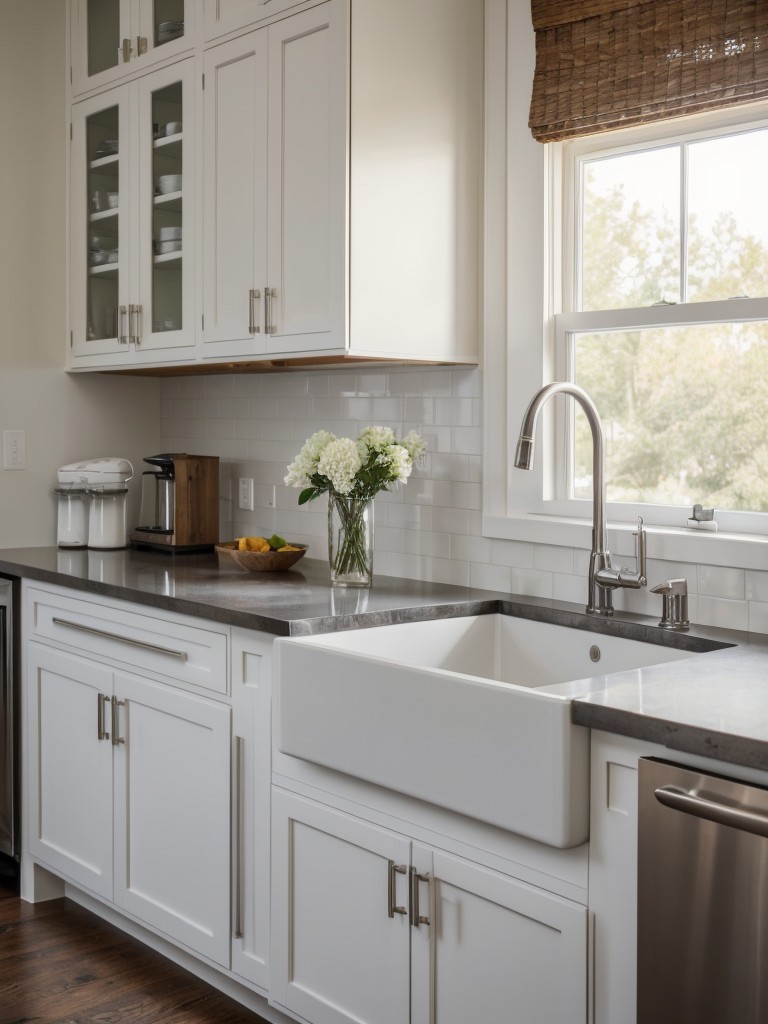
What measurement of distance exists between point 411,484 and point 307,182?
0.82 metres

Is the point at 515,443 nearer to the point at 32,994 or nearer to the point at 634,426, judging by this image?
the point at 634,426

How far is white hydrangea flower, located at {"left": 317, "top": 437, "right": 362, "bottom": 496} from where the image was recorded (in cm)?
255

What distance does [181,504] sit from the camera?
3.36 metres

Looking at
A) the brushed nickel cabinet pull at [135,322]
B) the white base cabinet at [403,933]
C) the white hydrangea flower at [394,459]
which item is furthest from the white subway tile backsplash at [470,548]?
the brushed nickel cabinet pull at [135,322]

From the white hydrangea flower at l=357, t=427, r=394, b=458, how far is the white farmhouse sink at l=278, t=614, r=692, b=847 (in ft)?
1.50

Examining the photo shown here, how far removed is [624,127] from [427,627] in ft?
3.86

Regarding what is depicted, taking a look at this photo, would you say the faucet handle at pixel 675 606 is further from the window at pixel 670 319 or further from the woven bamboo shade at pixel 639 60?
the woven bamboo shade at pixel 639 60

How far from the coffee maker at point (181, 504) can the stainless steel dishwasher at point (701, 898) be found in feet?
7.00

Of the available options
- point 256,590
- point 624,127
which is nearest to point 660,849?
point 256,590

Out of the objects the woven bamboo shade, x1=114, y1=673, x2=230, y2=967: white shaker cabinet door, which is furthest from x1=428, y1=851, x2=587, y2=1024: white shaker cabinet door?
the woven bamboo shade

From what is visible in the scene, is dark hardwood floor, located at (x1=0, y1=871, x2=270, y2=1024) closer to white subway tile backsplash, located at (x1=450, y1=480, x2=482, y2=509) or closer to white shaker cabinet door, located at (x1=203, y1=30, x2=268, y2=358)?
white subway tile backsplash, located at (x1=450, y1=480, x2=482, y2=509)

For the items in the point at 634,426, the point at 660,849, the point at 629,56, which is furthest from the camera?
the point at 634,426

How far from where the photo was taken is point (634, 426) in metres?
2.50

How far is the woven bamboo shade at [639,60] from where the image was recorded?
2.15 m
